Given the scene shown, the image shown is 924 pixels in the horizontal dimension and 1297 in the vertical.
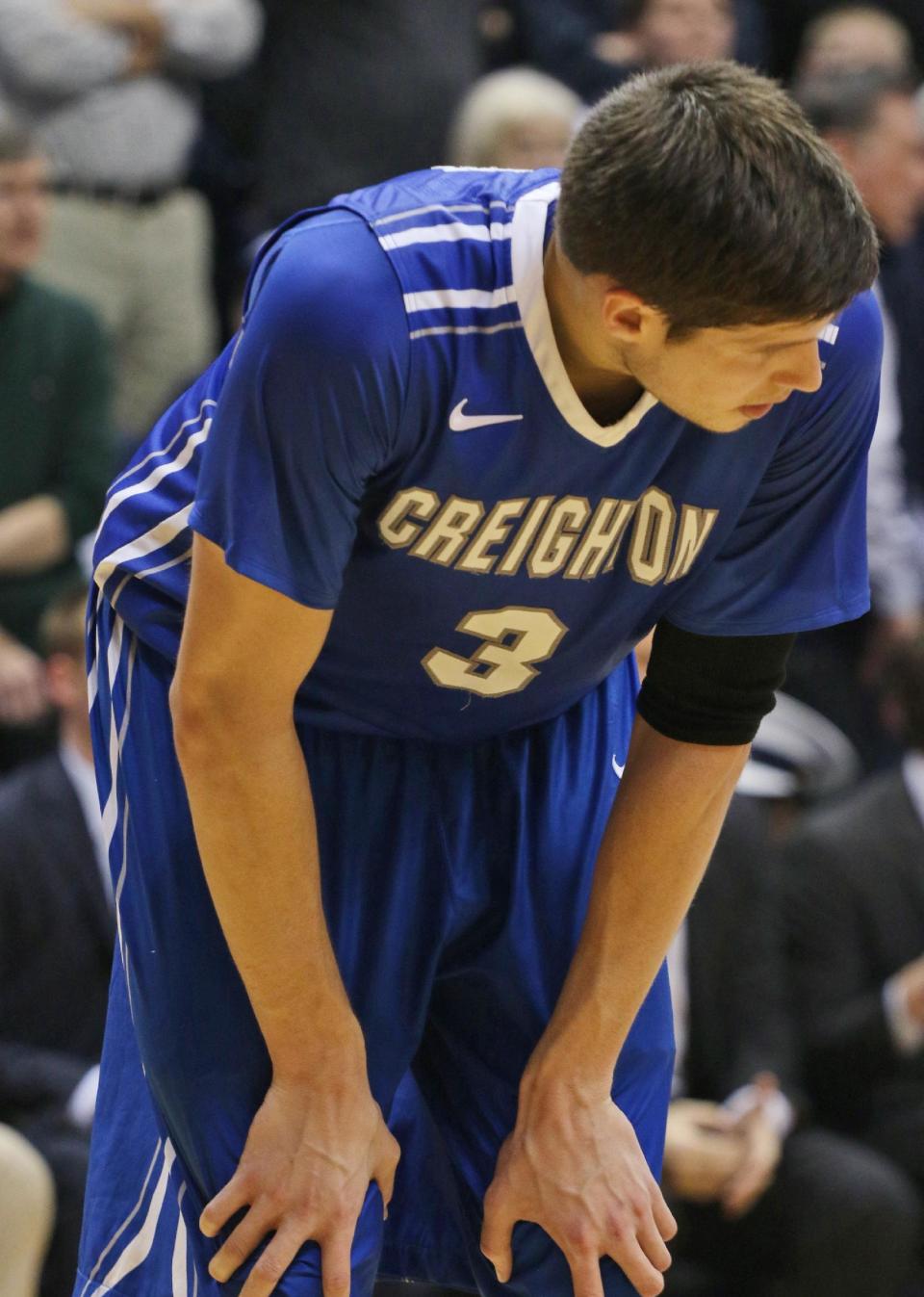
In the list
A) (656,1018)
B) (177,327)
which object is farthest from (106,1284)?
(177,327)

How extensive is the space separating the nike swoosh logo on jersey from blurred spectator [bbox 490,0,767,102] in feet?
11.7

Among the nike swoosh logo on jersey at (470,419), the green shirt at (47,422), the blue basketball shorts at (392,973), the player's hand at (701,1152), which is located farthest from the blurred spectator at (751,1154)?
the nike swoosh logo on jersey at (470,419)

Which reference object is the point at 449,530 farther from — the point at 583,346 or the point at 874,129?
the point at 874,129

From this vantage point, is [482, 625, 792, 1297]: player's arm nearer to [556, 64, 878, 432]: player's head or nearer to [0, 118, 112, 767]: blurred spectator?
[556, 64, 878, 432]: player's head

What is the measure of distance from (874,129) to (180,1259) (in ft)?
12.0

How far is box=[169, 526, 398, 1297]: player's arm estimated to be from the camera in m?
1.87

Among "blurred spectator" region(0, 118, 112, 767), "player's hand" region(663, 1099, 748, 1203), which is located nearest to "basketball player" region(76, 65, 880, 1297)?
"player's hand" region(663, 1099, 748, 1203)

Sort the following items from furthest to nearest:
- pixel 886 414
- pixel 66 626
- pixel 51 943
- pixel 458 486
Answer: pixel 886 414, pixel 66 626, pixel 51 943, pixel 458 486

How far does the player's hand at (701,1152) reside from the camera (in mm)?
3986

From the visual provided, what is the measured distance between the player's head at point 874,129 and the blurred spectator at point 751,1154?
5.58 feet

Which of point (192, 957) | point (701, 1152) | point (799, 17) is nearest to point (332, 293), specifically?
point (192, 957)

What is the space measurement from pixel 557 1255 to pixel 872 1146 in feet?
7.66

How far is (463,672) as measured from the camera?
2070mm

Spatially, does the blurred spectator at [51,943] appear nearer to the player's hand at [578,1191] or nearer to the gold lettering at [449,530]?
the player's hand at [578,1191]
